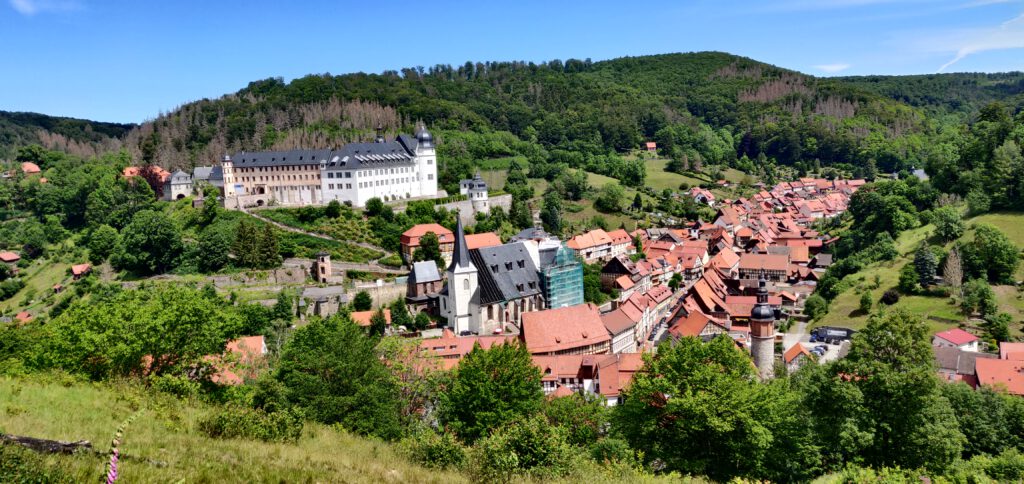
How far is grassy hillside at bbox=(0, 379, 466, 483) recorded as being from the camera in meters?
9.41

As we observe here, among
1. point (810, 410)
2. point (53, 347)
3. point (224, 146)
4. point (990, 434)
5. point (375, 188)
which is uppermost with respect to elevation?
point (224, 146)

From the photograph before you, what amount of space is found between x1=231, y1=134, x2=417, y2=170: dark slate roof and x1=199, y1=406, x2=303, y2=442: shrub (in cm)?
4827

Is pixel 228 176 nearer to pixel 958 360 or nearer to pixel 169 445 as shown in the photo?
pixel 169 445

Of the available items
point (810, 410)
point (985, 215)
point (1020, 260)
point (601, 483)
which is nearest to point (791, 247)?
point (985, 215)

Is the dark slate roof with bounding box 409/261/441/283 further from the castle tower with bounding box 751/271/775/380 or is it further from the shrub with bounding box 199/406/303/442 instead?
the shrub with bounding box 199/406/303/442

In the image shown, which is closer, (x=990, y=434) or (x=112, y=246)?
(x=990, y=434)

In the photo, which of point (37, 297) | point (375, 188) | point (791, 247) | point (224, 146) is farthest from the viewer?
point (224, 146)

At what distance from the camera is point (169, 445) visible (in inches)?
454

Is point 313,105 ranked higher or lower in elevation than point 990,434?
higher

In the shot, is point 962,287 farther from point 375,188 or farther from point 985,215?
point 375,188

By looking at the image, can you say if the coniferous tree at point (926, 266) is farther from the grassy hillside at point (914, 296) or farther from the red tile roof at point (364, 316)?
the red tile roof at point (364, 316)

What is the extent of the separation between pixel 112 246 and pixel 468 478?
172 feet

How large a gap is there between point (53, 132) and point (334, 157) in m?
111

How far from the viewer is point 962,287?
47.6 m
